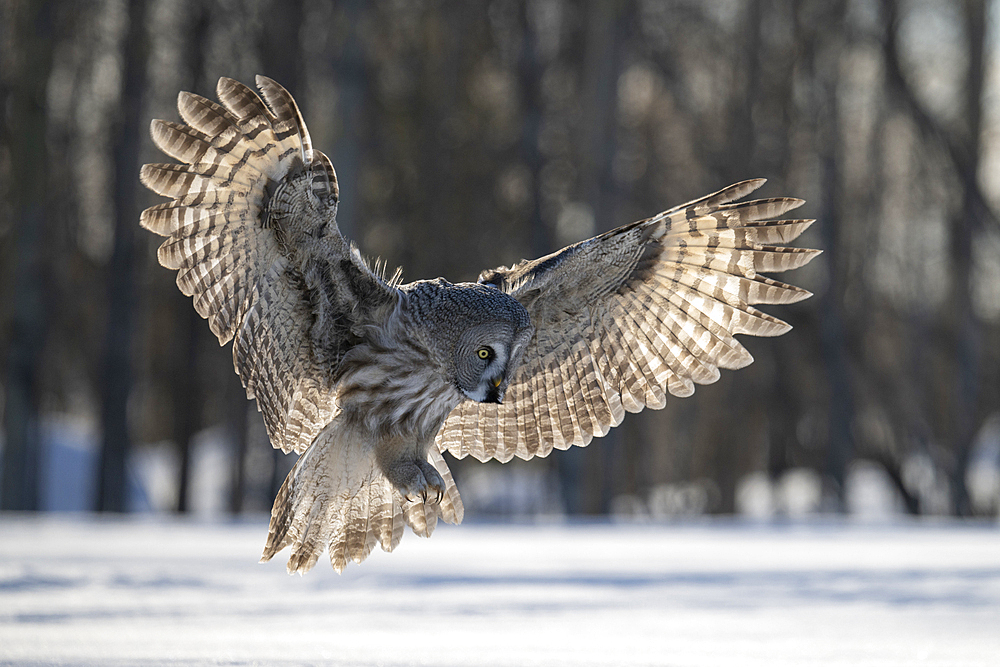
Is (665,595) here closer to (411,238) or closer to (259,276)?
(259,276)

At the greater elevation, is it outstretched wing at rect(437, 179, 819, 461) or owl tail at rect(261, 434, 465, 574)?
outstretched wing at rect(437, 179, 819, 461)

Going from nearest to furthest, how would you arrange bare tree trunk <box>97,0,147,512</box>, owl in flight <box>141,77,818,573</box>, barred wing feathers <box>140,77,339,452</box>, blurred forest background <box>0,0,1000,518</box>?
barred wing feathers <box>140,77,339,452</box> < owl in flight <box>141,77,818,573</box> < bare tree trunk <box>97,0,147,512</box> < blurred forest background <box>0,0,1000,518</box>

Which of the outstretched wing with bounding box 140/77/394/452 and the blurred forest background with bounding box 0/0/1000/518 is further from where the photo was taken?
the blurred forest background with bounding box 0/0/1000/518

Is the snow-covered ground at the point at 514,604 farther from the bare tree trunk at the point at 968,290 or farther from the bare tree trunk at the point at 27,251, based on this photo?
the bare tree trunk at the point at 968,290

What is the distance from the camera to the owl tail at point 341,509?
4.98m

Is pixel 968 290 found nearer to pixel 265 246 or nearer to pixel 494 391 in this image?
pixel 494 391

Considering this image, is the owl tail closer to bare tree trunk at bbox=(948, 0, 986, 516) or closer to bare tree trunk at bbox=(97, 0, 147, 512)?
bare tree trunk at bbox=(97, 0, 147, 512)

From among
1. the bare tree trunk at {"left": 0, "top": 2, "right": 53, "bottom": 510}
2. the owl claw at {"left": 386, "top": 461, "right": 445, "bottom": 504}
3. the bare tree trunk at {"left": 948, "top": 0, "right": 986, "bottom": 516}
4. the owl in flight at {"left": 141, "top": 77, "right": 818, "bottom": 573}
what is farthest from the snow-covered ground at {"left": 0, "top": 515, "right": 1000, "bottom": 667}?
the bare tree trunk at {"left": 948, "top": 0, "right": 986, "bottom": 516}

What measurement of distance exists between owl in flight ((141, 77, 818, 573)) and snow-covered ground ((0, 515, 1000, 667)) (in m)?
0.65

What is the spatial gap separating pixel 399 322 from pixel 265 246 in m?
0.80

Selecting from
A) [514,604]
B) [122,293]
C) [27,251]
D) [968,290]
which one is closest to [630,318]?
[514,604]

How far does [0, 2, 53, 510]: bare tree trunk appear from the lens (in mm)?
14469

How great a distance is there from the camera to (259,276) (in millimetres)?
4781

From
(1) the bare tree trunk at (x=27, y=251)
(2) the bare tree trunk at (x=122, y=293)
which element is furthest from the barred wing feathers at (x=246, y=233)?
(1) the bare tree trunk at (x=27, y=251)
